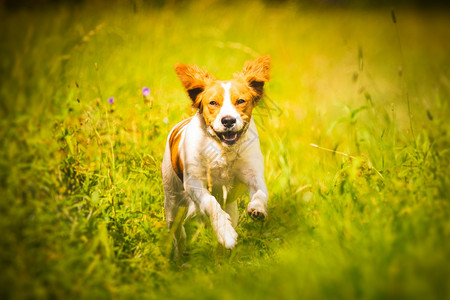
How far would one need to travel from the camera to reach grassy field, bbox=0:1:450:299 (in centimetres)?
192

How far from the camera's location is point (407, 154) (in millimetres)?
2881

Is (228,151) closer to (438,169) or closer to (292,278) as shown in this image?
(292,278)

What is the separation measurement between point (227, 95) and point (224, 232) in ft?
2.69

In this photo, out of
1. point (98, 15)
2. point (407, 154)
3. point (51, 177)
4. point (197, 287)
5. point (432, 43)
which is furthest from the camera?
point (432, 43)

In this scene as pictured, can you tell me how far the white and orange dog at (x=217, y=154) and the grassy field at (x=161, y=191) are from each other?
21cm

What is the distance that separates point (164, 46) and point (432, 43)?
21.6ft

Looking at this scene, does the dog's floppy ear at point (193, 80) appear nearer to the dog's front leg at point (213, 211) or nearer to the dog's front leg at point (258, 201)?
the dog's front leg at point (213, 211)

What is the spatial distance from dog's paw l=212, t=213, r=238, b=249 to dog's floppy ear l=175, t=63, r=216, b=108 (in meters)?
0.81

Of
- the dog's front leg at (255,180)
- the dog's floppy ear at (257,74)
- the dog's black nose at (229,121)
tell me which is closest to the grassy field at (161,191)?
the dog's front leg at (255,180)

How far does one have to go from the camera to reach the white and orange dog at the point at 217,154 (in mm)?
2523

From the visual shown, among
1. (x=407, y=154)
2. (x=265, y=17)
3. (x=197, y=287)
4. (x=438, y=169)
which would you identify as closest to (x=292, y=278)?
(x=197, y=287)

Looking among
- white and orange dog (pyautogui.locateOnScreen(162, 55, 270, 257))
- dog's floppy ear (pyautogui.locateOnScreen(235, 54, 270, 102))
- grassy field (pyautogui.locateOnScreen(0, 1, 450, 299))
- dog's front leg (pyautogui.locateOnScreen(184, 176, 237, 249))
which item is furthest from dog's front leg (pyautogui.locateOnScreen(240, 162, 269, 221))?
dog's floppy ear (pyautogui.locateOnScreen(235, 54, 270, 102))

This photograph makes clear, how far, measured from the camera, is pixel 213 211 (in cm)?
248

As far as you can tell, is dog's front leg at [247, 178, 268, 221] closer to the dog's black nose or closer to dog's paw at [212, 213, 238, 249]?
dog's paw at [212, 213, 238, 249]
